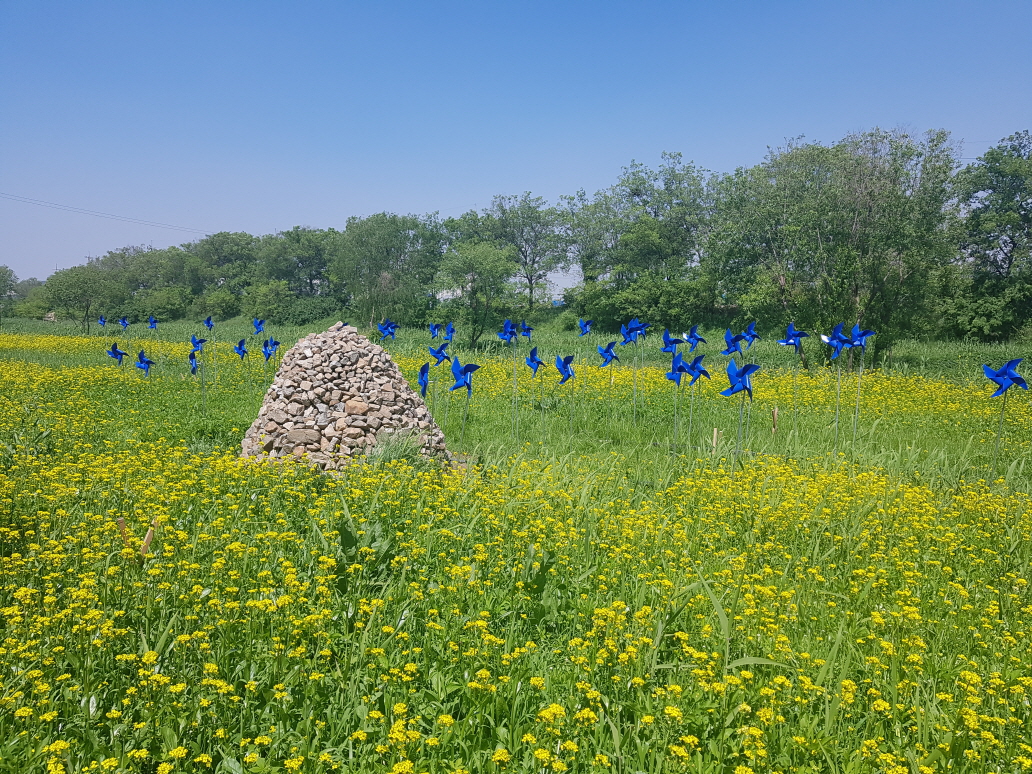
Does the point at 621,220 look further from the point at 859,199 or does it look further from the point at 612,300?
the point at 859,199

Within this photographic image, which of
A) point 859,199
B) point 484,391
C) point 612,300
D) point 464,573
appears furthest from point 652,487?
point 612,300

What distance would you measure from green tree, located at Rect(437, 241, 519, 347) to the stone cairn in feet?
74.9

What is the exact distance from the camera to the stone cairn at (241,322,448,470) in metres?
7.59

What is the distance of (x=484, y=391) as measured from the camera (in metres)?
15.0

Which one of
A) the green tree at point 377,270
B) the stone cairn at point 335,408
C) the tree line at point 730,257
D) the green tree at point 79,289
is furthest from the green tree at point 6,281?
the stone cairn at point 335,408

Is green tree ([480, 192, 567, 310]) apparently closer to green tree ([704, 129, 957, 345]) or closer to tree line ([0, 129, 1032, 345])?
tree line ([0, 129, 1032, 345])

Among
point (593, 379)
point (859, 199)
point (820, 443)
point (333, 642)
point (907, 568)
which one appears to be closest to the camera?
point (333, 642)

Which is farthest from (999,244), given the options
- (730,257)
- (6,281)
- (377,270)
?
(6,281)

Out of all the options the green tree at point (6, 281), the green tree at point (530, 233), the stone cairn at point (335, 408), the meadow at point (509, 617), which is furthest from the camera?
the green tree at point (6, 281)

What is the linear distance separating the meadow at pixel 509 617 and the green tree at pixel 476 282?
2543 cm

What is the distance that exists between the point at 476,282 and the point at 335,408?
1007 inches

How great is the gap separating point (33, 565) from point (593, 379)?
13.5m

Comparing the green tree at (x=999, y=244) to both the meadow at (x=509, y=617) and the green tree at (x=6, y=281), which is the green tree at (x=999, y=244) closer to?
the meadow at (x=509, y=617)

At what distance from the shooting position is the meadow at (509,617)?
2557 millimetres
